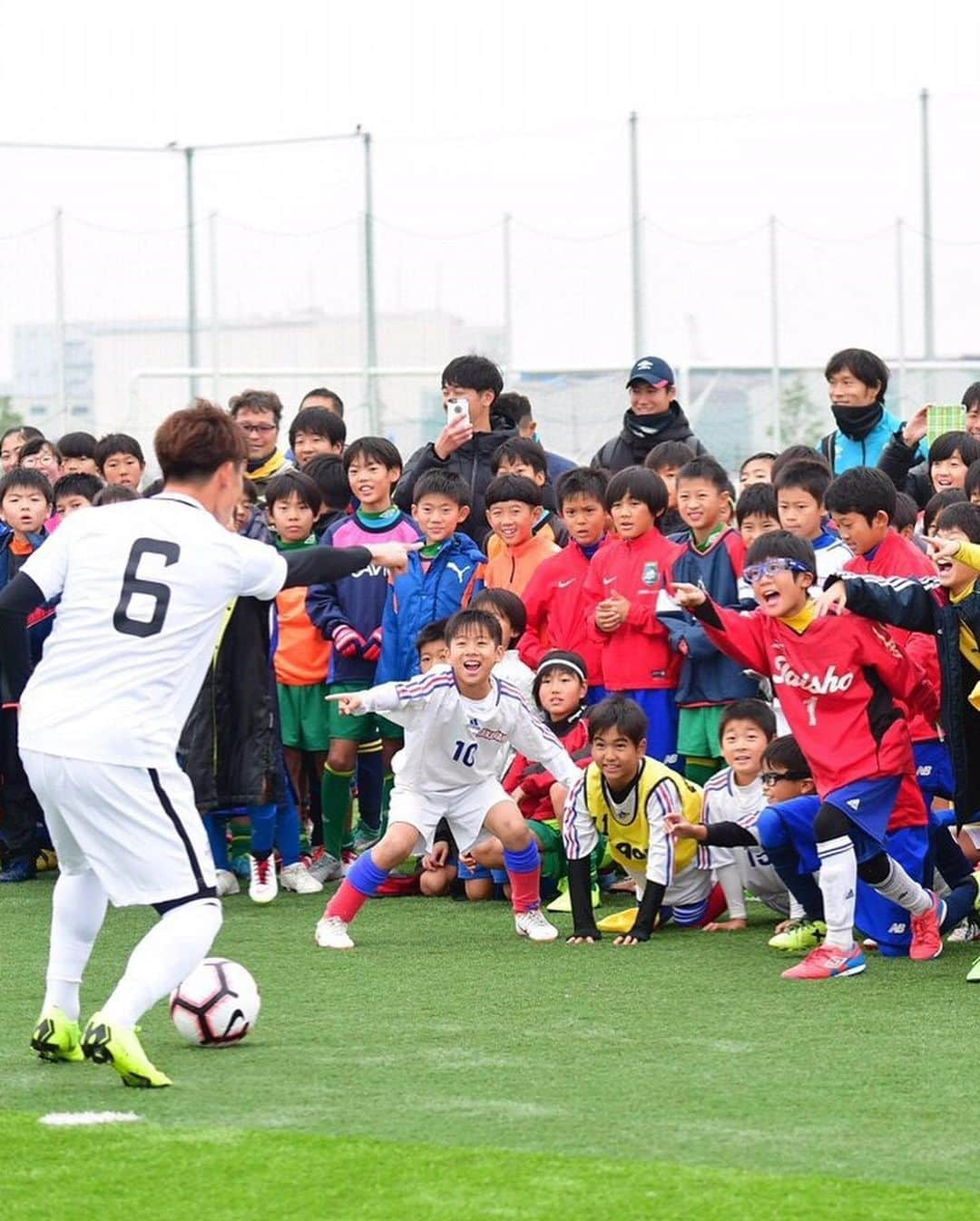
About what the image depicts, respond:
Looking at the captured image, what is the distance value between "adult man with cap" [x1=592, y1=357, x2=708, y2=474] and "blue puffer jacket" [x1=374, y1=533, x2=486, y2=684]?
3.76ft

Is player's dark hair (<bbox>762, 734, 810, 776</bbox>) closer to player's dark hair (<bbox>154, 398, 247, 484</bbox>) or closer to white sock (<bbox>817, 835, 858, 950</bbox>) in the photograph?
white sock (<bbox>817, 835, 858, 950</bbox>)

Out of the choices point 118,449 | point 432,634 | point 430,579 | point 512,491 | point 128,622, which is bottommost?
point 432,634

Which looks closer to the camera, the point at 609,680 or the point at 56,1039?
the point at 56,1039

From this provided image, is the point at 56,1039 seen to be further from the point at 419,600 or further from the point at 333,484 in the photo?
the point at 333,484

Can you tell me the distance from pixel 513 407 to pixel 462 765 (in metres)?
3.31

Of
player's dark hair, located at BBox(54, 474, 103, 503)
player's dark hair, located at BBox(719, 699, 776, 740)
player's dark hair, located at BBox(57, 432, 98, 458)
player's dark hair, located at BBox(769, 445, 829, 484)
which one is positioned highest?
player's dark hair, located at BBox(57, 432, 98, 458)

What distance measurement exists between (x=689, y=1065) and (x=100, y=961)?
271cm

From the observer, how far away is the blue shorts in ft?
28.7

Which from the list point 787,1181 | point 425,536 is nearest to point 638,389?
point 425,536

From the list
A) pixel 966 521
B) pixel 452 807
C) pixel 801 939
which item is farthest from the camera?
pixel 452 807

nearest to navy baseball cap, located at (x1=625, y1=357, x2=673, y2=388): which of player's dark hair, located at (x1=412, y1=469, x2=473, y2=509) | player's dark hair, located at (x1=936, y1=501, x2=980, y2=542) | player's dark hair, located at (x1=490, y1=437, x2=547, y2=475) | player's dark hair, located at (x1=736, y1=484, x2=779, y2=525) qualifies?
player's dark hair, located at (x1=490, y1=437, x2=547, y2=475)

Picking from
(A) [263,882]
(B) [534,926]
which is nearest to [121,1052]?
(B) [534,926]

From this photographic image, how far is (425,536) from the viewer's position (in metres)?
9.41

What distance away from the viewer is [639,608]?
8633 mm
